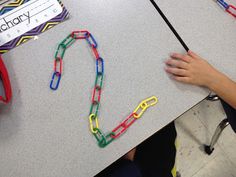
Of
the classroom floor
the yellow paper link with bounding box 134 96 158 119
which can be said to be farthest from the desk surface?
the classroom floor

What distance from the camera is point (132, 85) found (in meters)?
0.79

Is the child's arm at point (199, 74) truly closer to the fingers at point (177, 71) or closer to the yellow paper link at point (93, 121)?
the fingers at point (177, 71)

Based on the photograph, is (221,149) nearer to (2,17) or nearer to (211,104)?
(211,104)

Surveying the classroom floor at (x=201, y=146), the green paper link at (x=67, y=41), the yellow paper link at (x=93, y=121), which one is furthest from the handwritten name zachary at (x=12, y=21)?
the classroom floor at (x=201, y=146)

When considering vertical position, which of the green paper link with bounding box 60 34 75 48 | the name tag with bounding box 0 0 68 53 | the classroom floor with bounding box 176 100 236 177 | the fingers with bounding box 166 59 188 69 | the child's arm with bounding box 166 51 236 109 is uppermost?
the name tag with bounding box 0 0 68 53

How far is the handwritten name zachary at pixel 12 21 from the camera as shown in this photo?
85 centimetres

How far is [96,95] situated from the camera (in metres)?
0.78

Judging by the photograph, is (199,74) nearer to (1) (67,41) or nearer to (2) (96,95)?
(2) (96,95)

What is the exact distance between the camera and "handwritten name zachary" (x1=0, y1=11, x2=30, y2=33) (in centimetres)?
85

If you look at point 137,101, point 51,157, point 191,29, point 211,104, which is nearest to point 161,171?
point 137,101

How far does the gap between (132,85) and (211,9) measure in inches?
17.0

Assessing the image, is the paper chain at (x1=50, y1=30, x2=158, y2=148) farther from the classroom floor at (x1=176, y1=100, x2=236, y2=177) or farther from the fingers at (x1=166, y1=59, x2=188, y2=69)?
the classroom floor at (x1=176, y1=100, x2=236, y2=177)

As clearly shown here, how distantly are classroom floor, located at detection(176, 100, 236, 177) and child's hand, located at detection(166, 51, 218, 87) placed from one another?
69 centimetres

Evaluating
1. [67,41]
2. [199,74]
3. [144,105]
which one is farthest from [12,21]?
[199,74]
